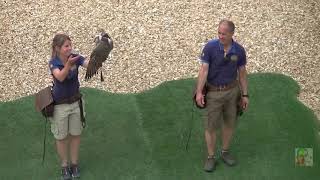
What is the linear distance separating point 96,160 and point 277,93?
288cm

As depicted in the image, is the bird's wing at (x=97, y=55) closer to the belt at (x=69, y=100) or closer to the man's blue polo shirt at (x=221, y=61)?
the belt at (x=69, y=100)

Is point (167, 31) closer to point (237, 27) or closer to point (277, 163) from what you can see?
point (237, 27)

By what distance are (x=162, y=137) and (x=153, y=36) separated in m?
2.66

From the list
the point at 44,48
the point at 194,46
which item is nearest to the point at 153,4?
the point at 194,46

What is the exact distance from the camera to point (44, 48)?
28.4 feet

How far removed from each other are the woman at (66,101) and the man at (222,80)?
51.8 inches

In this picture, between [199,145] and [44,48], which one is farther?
[44,48]

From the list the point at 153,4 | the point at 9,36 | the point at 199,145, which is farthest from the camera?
the point at 153,4

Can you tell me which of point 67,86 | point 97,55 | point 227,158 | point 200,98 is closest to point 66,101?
point 67,86

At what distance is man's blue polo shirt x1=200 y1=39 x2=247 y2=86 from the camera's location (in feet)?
18.0

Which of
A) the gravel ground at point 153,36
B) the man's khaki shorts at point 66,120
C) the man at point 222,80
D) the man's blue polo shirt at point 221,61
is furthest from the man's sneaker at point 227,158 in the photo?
the man's khaki shorts at point 66,120

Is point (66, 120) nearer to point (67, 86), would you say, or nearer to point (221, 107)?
point (67, 86)

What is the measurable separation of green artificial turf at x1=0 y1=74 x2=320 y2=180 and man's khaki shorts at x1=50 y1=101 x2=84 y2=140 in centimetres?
72

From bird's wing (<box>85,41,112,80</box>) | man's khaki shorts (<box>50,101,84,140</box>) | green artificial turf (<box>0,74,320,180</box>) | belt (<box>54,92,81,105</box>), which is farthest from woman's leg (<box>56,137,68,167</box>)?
bird's wing (<box>85,41,112,80</box>)
